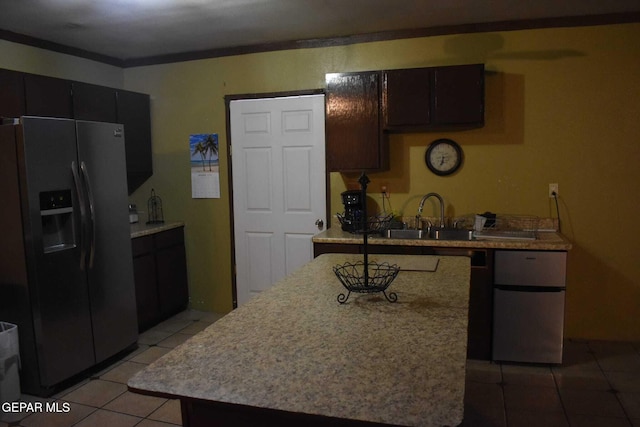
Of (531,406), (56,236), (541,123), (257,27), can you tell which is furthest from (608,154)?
(56,236)

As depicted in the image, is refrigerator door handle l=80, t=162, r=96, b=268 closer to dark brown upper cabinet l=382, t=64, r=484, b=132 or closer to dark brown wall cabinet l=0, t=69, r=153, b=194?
dark brown wall cabinet l=0, t=69, r=153, b=194

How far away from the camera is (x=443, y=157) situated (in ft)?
12.2

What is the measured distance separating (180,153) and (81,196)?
5.05ft

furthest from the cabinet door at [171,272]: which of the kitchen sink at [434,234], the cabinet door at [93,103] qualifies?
the kitchen sink at [434,234]

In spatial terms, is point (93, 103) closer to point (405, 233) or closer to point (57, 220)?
point (57, 220)

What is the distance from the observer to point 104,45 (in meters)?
3.96

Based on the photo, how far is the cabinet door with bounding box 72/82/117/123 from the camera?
143 inches

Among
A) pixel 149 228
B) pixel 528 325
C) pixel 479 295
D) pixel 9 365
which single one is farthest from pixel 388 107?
pixel 9 365

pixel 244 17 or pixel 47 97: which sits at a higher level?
pixel 244 17

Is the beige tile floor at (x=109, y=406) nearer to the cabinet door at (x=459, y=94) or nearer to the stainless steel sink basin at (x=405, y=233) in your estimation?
the stainless steel sink basin at (x=405, y=233)

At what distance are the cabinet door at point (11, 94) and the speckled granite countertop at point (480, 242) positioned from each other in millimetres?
2251

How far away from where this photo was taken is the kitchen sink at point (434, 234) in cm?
344

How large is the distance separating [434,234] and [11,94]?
10.3 feet

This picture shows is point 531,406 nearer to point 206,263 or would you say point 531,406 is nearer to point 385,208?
point 385,208
